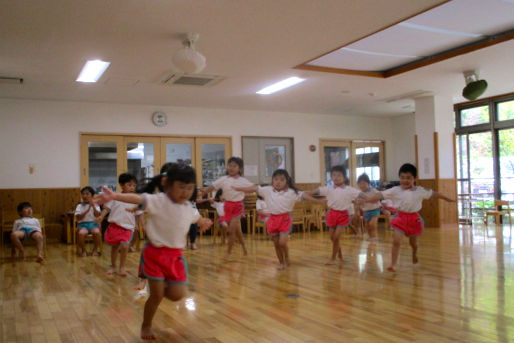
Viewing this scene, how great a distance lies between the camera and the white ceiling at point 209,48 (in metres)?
4.69

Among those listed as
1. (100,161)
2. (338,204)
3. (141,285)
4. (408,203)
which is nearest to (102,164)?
(100,161)

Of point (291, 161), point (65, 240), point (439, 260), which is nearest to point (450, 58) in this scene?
point (439, 260)

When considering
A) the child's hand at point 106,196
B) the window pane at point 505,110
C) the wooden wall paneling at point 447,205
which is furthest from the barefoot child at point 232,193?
the window pane at point 505,110

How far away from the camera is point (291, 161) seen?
11.4m

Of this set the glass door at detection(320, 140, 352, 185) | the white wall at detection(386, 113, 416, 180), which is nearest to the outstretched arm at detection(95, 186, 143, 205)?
the glass door at detection(320, 140, 352, 185)

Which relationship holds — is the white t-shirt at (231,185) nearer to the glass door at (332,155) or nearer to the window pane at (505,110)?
the glass door at (332,155)

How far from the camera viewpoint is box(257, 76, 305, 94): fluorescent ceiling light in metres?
8.04

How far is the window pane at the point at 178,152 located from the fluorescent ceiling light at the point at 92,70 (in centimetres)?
282

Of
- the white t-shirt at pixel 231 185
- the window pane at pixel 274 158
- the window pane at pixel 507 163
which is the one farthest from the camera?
the window pane at pixel 274 158

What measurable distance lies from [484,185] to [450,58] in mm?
5025

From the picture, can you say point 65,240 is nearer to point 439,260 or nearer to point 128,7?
point 128,7

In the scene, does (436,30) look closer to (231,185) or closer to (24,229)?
(231,185)

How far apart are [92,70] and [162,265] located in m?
5.17

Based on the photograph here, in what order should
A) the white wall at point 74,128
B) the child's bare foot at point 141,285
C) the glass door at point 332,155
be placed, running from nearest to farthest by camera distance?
the child's bare foot at point 141,285
the white wall at point 74,128
the glass door at point 332,155
